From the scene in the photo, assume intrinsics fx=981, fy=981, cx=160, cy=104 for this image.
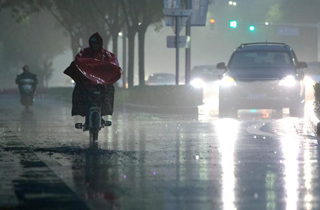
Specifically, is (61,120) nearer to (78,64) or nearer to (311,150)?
(78,64)

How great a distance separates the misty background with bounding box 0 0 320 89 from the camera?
2010 inches

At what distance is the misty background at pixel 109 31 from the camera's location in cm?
5106

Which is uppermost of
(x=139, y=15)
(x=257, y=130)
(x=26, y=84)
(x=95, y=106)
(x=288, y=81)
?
(x=139, y=15)

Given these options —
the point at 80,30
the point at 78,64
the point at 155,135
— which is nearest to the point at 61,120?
the point at 155,135

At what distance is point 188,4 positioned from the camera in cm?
3456

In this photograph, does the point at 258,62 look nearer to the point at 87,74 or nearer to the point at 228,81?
the point at 228,81

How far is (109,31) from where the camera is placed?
183ft

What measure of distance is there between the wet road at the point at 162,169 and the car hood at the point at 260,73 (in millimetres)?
5542

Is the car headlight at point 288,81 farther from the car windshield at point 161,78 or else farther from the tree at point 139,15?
the car windshield at point 161,78

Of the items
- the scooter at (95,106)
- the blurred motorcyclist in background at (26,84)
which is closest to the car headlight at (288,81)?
the scooter at (95,106)

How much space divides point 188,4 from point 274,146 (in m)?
19.7

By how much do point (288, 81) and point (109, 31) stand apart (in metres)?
30.7

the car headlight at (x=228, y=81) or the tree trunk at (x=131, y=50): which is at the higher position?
the tree trunk at (x=131, y=50)

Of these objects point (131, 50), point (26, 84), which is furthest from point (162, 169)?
point (131, 50)
